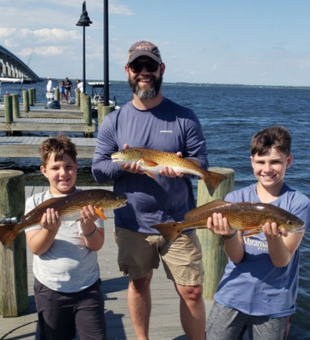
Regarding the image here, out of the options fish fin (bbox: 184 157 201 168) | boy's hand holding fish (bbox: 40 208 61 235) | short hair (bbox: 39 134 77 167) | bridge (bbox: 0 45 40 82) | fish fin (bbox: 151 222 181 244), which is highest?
bridge (bbox: 0 45 40 82)

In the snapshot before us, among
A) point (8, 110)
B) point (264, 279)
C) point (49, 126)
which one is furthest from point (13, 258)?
point (8, 110)

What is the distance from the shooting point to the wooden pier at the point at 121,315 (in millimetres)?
4246

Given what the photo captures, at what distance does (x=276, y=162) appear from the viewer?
2984 millimetres

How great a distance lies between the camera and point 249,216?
276 cm

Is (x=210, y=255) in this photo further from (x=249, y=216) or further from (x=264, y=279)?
(x=249, y=216)

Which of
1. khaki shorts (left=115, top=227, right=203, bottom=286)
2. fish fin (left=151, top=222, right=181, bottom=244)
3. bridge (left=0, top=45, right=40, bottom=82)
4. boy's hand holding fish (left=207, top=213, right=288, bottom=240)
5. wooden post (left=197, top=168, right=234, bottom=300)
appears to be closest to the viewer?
boy's hand holding fish (left=207, top=213, right=288, bottom=240)

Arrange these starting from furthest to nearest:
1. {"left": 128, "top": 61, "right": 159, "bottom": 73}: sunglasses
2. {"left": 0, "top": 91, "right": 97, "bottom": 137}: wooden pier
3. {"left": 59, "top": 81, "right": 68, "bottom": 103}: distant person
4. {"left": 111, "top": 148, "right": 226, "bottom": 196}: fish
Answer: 1. {"left": 59, "top": 81, "right": 68, "bottom": 103}: distant person
2. {"left": 0, "top": 91, "right": 97, "bottom": 137}: wooden pier
3. {"left": 128, "top": 61, "right": 159, "bottom": 73}: sunglasses
4. {"left": 111, "top": 148, "right": 226, "bottom": 196}: fish

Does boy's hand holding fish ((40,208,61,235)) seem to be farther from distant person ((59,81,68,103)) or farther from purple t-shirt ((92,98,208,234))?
distant person ((59,81,68,103))

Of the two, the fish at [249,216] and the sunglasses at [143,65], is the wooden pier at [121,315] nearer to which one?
the fish at [249,216]

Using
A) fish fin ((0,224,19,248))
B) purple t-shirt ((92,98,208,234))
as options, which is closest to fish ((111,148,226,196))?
purple t-shirt ((92,98,208,234))

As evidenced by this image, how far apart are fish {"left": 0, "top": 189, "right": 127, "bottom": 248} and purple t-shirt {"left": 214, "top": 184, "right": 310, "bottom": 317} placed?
101cm

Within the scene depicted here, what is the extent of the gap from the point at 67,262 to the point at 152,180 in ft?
3.08

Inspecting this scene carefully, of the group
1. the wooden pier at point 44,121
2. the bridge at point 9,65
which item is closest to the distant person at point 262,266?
the wooden pier at point 44,121

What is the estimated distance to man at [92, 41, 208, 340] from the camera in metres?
3.50
